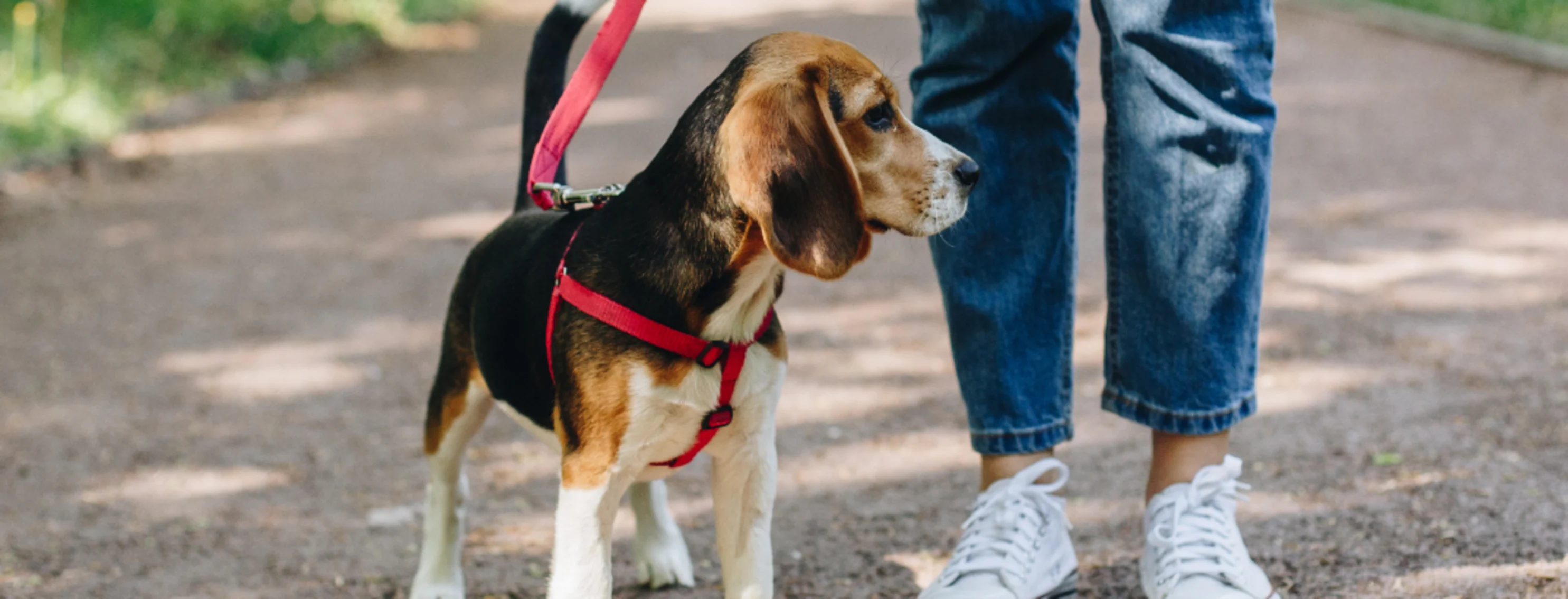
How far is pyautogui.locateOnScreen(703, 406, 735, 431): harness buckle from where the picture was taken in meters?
2.19

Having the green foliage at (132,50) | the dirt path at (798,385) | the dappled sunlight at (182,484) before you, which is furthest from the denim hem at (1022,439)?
the green foliage at (132,50)

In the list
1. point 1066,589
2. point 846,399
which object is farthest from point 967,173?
point 846,399

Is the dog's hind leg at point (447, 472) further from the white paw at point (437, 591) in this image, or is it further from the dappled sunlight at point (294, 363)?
the dappled sunlight at point (294, 363)

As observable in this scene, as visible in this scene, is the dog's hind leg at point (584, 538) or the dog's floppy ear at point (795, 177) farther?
the dog's hind leg at point (584, 538)

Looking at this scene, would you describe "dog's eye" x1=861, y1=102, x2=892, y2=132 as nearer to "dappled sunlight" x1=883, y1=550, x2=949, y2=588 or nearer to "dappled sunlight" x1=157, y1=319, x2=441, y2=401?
"dappled sunlight" x1=883, y1=550, x2=949, y2=588

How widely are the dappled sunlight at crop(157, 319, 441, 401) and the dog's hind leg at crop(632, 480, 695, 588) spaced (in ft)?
6.11

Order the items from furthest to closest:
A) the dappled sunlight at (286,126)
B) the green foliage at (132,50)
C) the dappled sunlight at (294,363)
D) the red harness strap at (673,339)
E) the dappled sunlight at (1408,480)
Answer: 1. the dappled sunlight at (286,126)
2. the green foliage at (132,50)
3. the dappled sunlight at (294,363)
4. the dappled sunlight at (1408,480)
5. the red harness strap at (673,339)

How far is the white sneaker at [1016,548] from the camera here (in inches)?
99.5

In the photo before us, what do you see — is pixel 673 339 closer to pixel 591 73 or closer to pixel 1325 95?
pixel 591 73

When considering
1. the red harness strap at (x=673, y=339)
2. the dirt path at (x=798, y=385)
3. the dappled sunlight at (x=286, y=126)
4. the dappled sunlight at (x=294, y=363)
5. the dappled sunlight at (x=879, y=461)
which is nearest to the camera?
the red harness strap at (x=673, y=339)

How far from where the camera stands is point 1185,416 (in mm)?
2523

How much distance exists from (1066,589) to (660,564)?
2.69ft

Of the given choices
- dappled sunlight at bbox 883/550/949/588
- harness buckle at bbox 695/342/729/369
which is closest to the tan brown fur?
harness buckle at bbox 695/342/729/369

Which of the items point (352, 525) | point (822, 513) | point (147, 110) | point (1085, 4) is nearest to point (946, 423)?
point (822, 513)
